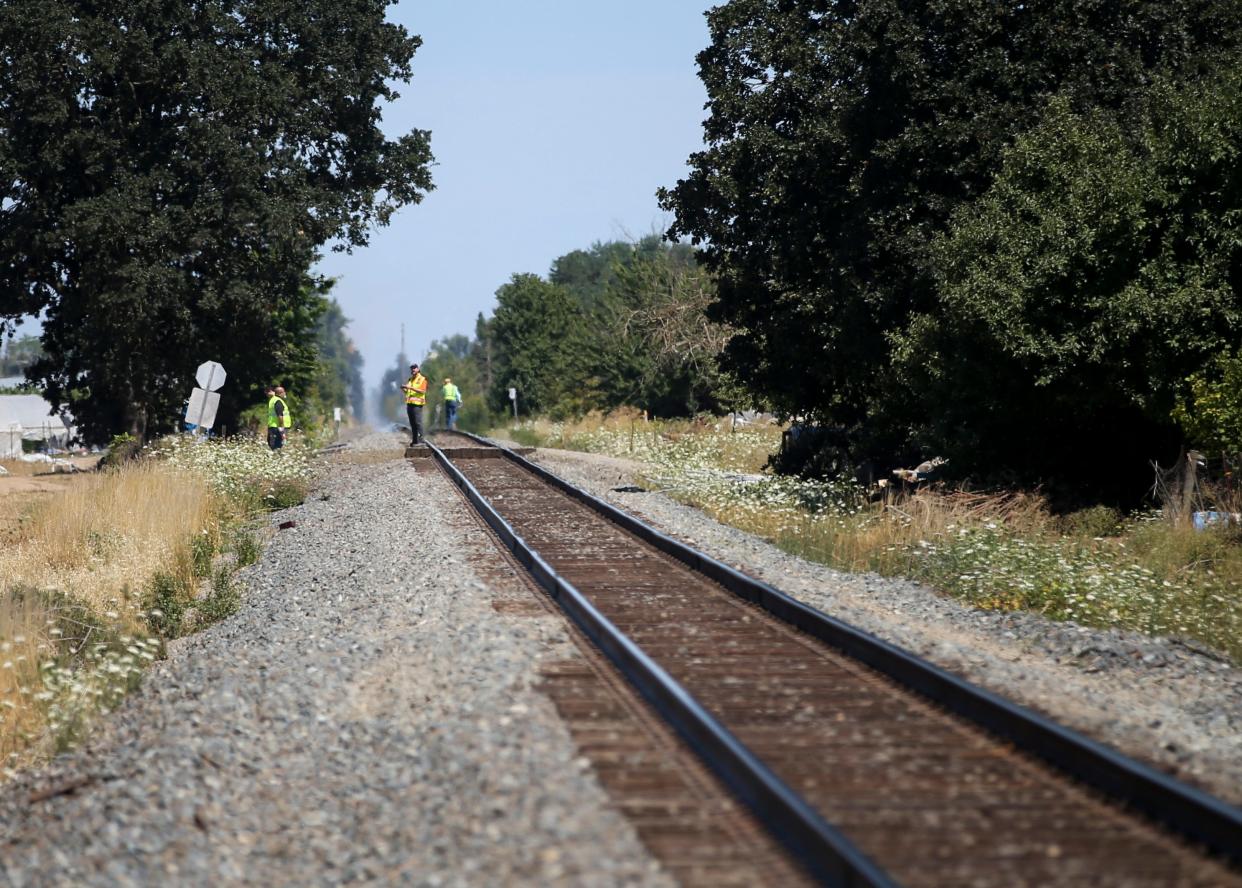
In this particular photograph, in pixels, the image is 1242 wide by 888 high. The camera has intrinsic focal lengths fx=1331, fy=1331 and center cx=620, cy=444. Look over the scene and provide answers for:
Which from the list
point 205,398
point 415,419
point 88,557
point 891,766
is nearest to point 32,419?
point 415,419

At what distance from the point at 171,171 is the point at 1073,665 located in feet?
108

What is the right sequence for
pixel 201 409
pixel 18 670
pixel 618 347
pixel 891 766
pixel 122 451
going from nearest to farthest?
pixel 891 766
pixel 18 670
pixel 201 409
pixel 122 451
pixel 618 347

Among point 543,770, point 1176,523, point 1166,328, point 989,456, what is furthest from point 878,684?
point 989,456

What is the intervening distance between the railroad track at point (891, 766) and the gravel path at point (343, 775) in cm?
62

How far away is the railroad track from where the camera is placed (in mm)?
5008

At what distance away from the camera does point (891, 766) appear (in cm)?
624

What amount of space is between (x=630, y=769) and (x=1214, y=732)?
3.54 m

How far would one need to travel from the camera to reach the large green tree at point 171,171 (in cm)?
3503

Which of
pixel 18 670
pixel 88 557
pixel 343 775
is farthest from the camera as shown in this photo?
pixel 88 557

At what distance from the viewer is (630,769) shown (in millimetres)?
6188

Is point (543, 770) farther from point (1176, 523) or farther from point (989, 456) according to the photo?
point (989, 456)

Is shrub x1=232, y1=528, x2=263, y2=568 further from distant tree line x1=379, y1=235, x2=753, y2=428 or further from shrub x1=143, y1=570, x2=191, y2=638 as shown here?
distant tree line x1=379, y1=235, x2=753, y2=428

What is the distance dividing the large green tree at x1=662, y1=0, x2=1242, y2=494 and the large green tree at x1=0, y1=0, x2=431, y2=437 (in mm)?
15764

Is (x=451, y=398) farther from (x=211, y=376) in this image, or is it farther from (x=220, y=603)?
(x=220, y=603)
